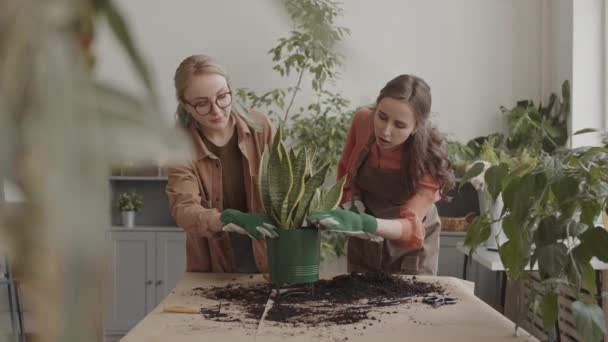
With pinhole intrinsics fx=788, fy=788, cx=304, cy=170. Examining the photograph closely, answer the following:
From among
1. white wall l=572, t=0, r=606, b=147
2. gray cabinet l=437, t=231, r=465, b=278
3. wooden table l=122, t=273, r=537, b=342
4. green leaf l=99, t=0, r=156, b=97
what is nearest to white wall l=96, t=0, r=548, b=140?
white wall l=572, t=0, r=606, b=147

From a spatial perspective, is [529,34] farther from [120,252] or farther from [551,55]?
[120,252]

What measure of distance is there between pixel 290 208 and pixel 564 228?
3.16ft

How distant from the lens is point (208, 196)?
8.79 ft

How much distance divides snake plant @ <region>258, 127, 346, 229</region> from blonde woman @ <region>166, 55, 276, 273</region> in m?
0.06

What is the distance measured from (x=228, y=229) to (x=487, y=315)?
0.81m

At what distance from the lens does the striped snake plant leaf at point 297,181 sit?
7.91 feet

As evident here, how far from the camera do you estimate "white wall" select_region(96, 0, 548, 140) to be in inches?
230

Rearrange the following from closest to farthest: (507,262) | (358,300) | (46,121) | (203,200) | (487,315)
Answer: (46,121) < (507,262) < (487,315) < (358,300) < (203,200)

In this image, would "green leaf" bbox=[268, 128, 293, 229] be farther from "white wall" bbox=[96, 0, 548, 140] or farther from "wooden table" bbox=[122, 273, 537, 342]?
"white wall" bbox=[96, 0, 548, 140]

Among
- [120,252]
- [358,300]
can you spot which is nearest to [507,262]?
[358,300]

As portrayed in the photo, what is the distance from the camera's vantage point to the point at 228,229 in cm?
241

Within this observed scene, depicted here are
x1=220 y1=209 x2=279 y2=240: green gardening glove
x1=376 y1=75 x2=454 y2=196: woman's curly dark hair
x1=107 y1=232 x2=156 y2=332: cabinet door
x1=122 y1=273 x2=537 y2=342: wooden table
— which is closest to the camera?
x1=122 y1=273 x2=537 y2=342: wooden table

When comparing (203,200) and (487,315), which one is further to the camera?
(203,200)

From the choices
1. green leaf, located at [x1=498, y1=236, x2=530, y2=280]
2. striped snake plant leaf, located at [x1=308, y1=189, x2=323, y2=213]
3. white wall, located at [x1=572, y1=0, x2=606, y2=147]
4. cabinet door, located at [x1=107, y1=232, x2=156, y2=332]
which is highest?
white wall, located at [x1=572, y1=0, x2=606, y2=147]
